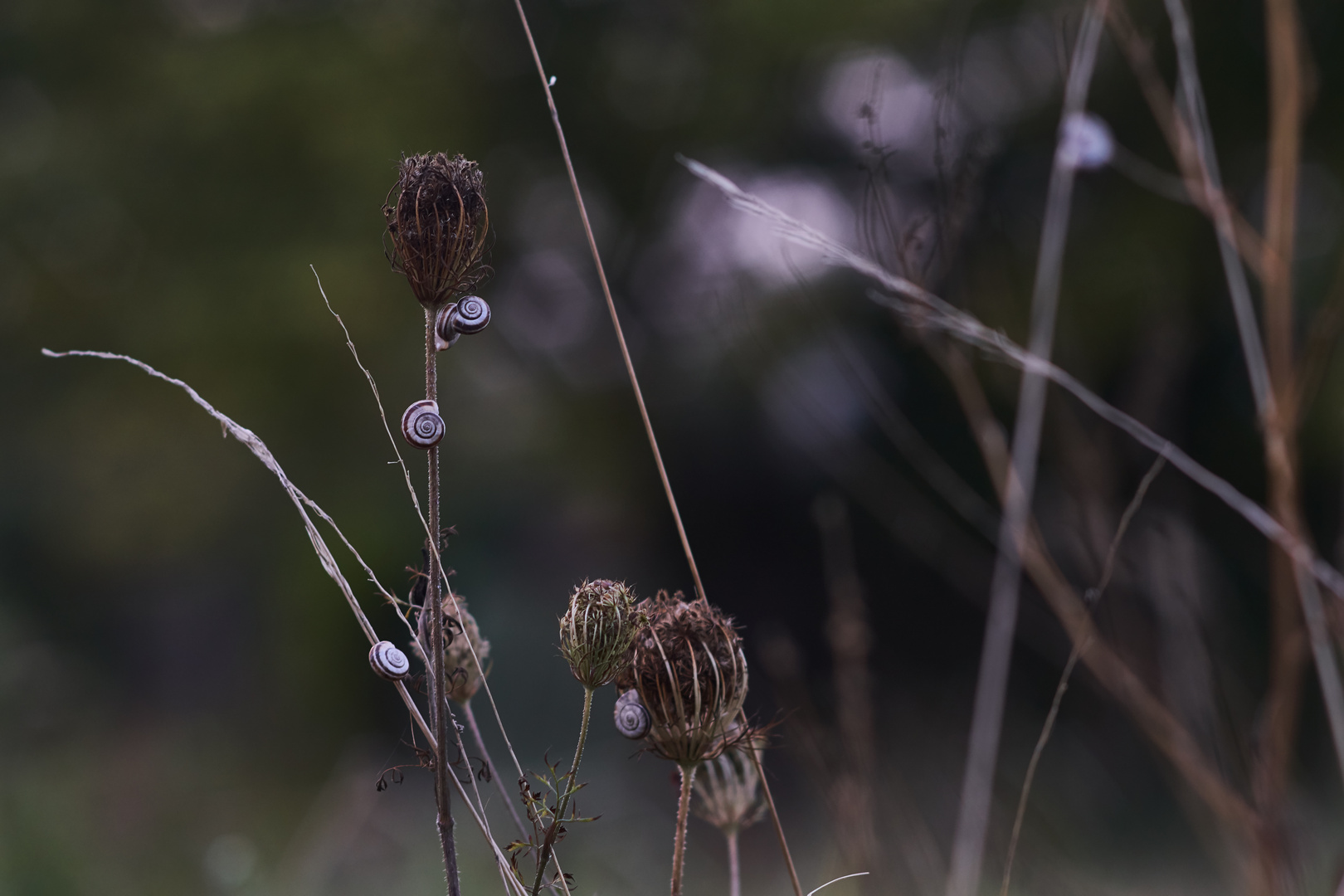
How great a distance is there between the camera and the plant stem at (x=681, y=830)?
0.37m

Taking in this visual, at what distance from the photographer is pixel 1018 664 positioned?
293cm

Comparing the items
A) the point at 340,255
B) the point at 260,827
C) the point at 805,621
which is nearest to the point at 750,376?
the point at 805,621

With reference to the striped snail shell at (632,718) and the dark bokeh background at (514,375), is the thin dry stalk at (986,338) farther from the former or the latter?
the dark bokeh background at (514,375)

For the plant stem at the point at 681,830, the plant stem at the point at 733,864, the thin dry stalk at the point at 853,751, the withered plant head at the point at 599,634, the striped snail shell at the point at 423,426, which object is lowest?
the thin dry stalk at the point at 853,751

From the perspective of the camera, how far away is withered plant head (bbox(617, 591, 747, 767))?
390 mm

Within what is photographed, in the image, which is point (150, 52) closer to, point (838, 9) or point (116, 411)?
point (116, 411)

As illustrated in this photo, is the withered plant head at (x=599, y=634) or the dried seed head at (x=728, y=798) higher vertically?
the withered plant head at (x=599, y=634)

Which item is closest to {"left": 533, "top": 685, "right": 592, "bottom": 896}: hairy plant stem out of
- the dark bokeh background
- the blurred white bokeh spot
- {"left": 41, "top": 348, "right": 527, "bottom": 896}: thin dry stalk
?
{"left": 41, "top": 348, "right": 527, "bottom": 896}: thin dry stalk

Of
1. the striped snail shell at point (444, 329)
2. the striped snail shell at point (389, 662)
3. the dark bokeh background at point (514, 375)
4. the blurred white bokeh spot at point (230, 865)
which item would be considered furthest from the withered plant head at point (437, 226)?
the dark bokeh background at point (514, 375)

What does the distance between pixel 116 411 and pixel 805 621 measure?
8.70 feet

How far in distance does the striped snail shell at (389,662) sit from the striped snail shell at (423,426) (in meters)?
0.07

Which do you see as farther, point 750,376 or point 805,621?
point 805,621

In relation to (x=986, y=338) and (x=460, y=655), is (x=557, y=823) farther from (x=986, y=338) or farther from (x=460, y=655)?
(x=986, y=338)

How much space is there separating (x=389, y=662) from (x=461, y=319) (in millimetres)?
132
